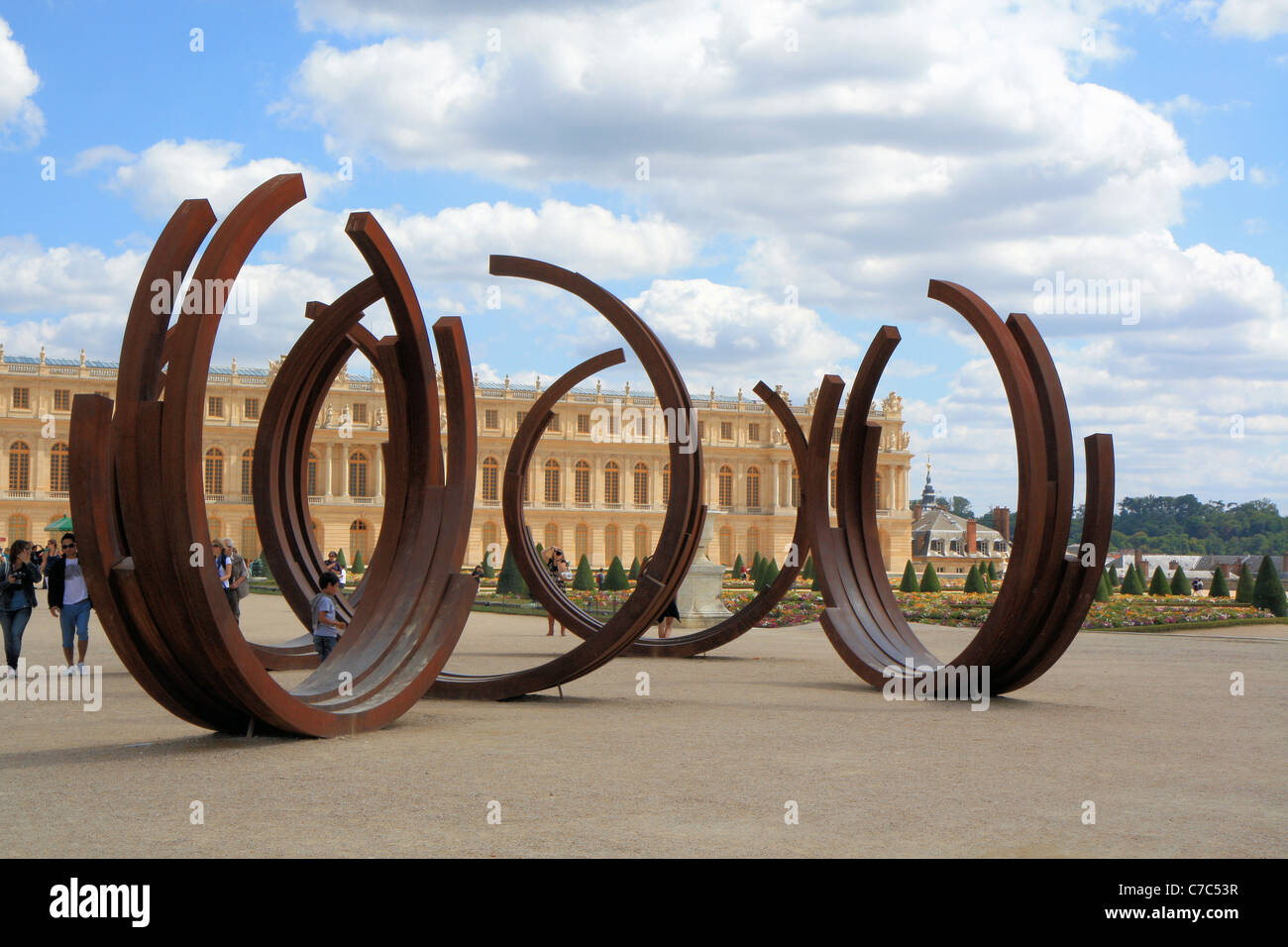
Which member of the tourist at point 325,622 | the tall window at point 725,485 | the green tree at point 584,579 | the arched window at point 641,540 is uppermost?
the tall window at point 725,485

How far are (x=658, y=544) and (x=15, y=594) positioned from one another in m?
5.31

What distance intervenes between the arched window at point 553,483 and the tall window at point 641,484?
13.9ft

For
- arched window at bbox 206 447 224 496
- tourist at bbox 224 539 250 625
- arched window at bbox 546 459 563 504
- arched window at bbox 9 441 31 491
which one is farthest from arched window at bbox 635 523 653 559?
tourist at bbox 224 539 250 625

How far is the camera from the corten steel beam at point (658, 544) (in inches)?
372

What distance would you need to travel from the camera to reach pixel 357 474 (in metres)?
64.1

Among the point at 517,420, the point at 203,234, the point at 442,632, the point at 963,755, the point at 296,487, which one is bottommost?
the point at 963,755

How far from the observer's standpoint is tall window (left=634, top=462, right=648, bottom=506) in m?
68.8

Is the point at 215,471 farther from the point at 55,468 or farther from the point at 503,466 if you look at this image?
the point at 503,466

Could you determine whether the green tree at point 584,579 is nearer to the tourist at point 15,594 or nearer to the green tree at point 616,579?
the green tree at point 616,579

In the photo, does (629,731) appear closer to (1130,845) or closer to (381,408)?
(1130,845)

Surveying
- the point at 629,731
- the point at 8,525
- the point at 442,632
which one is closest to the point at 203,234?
the point at 442,632

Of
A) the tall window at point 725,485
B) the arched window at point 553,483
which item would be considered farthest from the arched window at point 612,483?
the tall window at point 725,485

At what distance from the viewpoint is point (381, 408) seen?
65.5m

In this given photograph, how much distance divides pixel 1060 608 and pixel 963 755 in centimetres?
266
